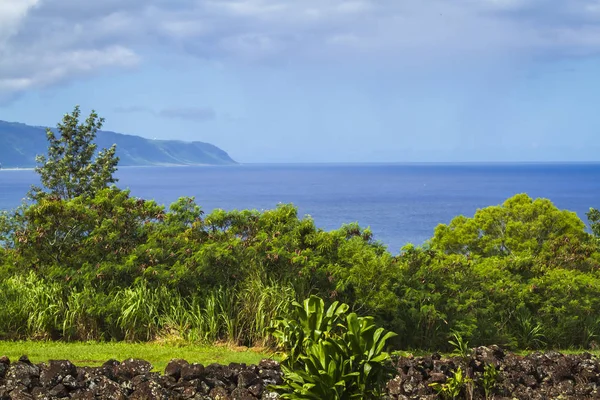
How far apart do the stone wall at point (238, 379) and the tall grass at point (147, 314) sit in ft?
10.2

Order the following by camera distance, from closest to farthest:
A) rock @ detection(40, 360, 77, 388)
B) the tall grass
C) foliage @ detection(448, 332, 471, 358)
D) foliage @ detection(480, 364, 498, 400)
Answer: rock @ detection(40, 360, 77, 388) → foliage @ detection(480, 364, 498, 400) → foliage @ detection(448, 332, 471, 358) → the tall grass

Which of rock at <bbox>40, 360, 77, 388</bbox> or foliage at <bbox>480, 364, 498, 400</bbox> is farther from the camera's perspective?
foliage at <bbox>480, 364, 498, 400</bbox>

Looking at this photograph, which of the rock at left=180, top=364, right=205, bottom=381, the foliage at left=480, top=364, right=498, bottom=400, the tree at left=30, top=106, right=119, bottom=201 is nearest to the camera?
the rock at left=180, top=364, right=205, bottom=381

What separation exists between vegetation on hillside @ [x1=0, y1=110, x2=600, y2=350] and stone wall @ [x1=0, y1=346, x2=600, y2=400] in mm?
3004

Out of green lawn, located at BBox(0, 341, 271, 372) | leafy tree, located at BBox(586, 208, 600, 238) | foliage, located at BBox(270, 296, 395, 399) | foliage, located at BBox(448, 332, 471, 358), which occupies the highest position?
leafy tree, located at BBox(586, 208, 600, 238)

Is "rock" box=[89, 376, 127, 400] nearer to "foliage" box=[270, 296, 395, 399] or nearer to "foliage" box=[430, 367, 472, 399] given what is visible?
"foliage" box=[270, 296, 395, 399]

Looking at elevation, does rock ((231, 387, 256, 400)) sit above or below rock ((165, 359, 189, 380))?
below

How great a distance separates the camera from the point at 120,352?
9.07m

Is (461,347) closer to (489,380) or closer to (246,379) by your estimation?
(489,380)

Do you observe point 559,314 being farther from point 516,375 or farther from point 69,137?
point 69,137

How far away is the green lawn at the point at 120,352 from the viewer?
861 centimetres

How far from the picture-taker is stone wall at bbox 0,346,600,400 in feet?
20.8

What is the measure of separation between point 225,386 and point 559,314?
6.83 metres

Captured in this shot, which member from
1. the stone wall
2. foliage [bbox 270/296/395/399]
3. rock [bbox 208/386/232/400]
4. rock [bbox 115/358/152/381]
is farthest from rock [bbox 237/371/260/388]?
rock [bbox 115/358/152/381]
